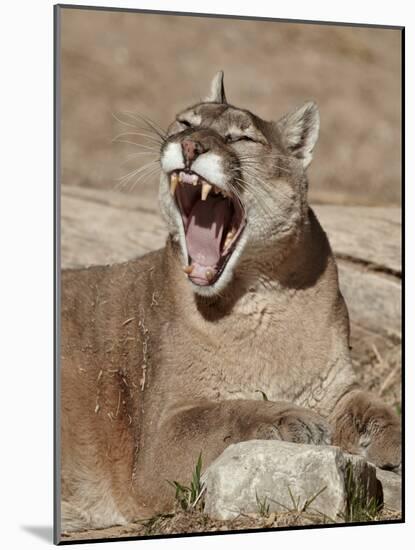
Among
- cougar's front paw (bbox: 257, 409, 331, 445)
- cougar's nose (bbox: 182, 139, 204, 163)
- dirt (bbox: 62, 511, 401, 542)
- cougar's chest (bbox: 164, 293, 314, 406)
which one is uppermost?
cougar's nose (bbox: 182, 139, 204, 163)

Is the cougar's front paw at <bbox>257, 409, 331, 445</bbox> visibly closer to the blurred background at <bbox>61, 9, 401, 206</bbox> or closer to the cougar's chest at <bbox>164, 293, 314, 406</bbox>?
the cougar's chest at <bbox>164, 293, 314, 406</bbox>

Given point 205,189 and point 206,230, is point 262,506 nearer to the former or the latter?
point 206,230

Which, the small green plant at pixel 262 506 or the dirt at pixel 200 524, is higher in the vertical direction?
the small green plant at pixel 262 506

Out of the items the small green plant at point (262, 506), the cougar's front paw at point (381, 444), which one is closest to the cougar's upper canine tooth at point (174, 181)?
the small green plant at point (262, 506)

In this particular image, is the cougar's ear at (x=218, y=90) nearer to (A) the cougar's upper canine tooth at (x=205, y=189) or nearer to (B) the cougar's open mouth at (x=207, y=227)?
Result: (B) the cougar's open mouth at (x=207, y=227)

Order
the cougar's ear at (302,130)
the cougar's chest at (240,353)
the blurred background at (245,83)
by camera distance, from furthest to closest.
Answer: the blurred background at (245,83)
the cougar's ear at (302,130)
the cougar's chest at (240,353)

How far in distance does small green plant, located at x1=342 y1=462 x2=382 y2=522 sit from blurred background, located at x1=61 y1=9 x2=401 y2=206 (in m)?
2.83

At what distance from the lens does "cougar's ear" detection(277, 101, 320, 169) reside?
8047 millimetres

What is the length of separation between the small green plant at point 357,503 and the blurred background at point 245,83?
2.83 meters

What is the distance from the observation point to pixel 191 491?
757 cm

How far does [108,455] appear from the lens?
26.8 ft

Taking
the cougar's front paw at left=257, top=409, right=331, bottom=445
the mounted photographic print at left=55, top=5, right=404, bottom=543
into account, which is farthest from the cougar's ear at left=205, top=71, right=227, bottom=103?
the cougar's front paw at left=257, top=409, right=331, bottom=445

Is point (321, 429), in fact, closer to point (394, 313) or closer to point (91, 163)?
point (394, 313)

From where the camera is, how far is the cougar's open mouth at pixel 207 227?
762 cm
